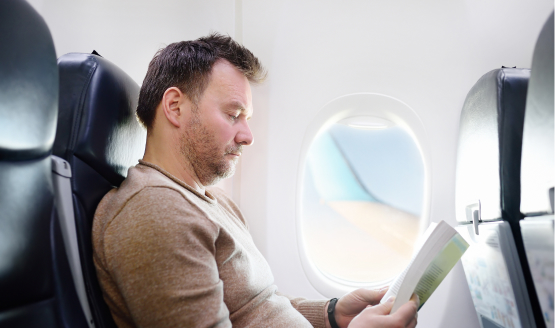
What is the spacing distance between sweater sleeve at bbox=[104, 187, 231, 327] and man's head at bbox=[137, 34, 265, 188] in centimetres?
35

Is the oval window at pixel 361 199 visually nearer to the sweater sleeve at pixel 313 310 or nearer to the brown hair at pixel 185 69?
the sweater sleeve at pixel 313 310

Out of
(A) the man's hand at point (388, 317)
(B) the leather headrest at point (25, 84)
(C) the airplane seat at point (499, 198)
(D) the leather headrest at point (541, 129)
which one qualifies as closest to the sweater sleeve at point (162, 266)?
(B) the leather headrest at point (25, 84)

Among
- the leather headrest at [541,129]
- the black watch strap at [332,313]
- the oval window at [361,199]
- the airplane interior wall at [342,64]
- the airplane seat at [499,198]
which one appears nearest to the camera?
the leather headrest at [541,129]

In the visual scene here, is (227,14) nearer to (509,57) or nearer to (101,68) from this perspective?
(101,68)

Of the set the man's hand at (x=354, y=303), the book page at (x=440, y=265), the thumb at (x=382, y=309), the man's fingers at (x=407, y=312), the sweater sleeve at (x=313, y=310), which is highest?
the book page at (x=440, y=265)

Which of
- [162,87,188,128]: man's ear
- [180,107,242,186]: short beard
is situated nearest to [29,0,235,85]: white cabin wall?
[162,87,188,128]: man's ear

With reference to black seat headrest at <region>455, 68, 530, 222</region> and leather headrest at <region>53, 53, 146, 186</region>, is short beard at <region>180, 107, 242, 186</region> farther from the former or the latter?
black seat headrest at <region>455, 68, 530, 222</region>

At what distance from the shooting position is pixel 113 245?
83 centimetres

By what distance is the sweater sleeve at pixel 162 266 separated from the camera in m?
0.78

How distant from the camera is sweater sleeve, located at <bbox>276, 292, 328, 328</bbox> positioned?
1.38 meters

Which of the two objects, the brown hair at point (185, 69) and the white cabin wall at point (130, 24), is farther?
the white cabin wall at point (130, 24)

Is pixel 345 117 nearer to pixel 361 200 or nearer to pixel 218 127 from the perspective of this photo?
pixel 361 200

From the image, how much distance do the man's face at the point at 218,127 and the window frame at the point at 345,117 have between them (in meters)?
0.69

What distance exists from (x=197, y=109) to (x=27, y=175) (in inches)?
25.4
